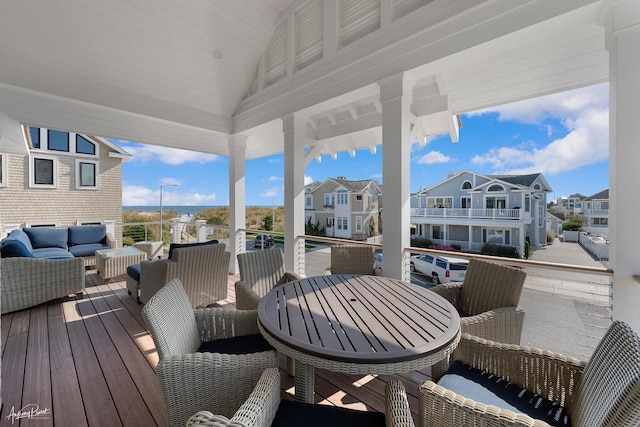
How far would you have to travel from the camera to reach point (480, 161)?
11727 millimetres

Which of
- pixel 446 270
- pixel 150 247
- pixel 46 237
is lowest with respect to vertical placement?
pixel 446 270

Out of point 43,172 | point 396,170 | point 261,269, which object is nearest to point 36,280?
point 261,269

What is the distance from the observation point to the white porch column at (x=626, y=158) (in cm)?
184

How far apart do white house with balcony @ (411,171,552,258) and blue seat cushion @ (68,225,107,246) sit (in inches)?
309

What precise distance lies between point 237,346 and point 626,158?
3049 millimetres

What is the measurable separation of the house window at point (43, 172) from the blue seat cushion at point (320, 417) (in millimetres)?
12077

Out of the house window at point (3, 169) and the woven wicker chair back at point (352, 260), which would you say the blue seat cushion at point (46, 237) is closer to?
the house window at point (3, 169)

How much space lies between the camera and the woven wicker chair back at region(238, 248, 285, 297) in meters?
2.93

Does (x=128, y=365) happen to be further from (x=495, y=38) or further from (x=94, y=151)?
(x=94, y=151)

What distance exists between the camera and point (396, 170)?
2955 mm

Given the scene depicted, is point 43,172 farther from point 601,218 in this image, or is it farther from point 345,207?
point 601,218

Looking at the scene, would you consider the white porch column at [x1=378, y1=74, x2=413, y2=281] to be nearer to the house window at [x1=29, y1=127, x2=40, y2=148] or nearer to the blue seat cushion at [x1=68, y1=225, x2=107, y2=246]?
the blue seat cushion at [x1=68, y1=225, x2=107, y2=246]

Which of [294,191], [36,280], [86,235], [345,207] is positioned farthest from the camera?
[345,207]

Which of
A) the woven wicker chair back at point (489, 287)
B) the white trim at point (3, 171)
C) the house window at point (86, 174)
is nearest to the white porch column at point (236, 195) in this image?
the woven wicker chair back at point (489, 287)
